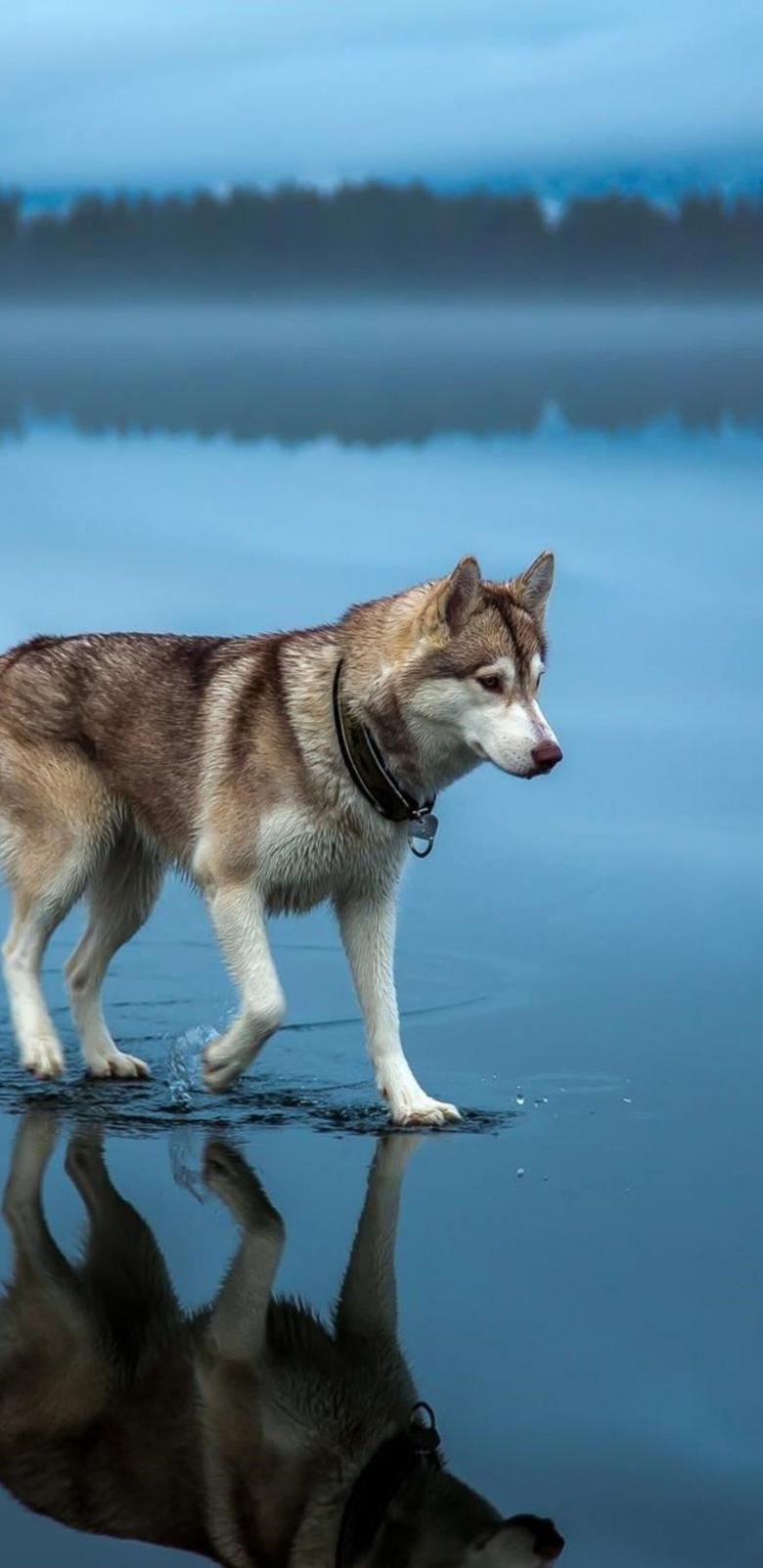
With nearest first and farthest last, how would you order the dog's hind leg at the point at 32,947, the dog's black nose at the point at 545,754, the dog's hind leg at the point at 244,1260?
1. the dog's hind leg at the point at 244,1260
2. the dog's black nose at the point at 545,754
3. the dog's hind leg at the point at 32,947

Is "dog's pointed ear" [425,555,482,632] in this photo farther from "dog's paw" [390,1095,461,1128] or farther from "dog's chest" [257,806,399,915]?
"dog's paw" [390,1095,461,1128]

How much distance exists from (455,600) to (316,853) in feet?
3.12

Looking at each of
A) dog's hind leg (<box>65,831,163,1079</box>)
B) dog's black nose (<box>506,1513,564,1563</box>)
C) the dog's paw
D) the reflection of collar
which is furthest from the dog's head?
dog's black nose (<box>506,1513,564,1563</box>)

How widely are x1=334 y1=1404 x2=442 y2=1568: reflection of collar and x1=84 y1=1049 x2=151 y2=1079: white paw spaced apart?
315 cm

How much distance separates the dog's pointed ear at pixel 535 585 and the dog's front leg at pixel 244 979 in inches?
49.9

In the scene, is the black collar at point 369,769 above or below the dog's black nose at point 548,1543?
above

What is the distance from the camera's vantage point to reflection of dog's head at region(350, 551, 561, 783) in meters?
7.46

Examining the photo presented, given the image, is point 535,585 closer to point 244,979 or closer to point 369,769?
point 369,769

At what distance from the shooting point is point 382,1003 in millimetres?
8109

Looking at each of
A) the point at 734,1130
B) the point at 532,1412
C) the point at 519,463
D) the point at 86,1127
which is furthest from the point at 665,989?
the point at 519,463

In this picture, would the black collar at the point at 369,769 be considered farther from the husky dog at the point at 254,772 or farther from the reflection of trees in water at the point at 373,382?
the reflection of trees in water at the point at 373,382

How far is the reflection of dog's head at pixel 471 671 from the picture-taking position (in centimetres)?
746

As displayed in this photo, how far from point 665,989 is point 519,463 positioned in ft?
87.7

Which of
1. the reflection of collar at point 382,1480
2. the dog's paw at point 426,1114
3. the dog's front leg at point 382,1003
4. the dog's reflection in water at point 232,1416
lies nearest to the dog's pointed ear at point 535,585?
the dog's front leg at point 382,1003
